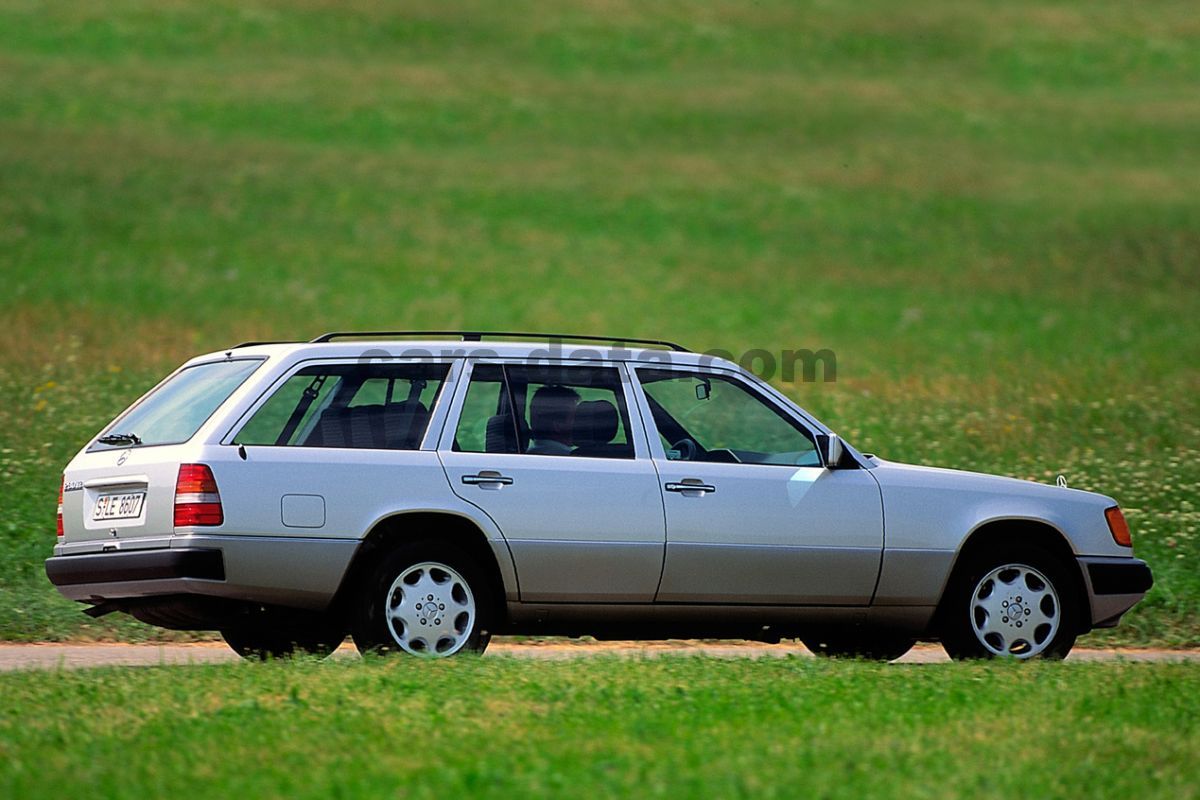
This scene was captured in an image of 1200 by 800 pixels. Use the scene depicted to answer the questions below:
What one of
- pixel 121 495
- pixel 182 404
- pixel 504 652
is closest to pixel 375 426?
pixel 182 404

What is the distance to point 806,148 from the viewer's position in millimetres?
45500

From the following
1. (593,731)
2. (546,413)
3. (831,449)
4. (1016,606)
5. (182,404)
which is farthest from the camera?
(1016,606)

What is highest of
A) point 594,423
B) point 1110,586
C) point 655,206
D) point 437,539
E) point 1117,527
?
point 655,206

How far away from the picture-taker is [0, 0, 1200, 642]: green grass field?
68.0 ft

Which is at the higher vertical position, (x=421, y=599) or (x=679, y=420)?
(x=679, y=420)

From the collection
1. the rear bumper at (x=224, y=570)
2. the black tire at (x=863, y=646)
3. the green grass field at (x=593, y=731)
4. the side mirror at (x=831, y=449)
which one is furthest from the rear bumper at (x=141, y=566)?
the black tire at (x=863, y=646)

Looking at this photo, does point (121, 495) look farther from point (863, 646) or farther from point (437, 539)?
point (863, 646)

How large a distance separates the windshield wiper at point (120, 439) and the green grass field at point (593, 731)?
122 centimetres

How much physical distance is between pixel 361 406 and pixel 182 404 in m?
0.92

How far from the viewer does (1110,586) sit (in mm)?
9680

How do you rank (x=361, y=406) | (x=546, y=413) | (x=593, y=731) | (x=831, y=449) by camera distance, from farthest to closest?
(x=831, y=449) < (x=546, y=413) < (x=361, y=406) < (x=593, y=731)

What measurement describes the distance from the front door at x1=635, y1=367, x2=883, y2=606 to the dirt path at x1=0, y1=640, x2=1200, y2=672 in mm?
439

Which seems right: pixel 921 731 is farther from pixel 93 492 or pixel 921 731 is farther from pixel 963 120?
pixel 963 120

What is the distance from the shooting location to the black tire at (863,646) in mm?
10102
